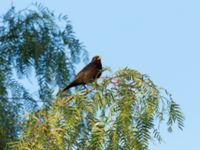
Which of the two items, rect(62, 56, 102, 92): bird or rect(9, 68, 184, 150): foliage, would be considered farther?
rect(62, 56, 102, 92): bird

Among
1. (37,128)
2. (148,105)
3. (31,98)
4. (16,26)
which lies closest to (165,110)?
(148,105)

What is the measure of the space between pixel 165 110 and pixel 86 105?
0.36m

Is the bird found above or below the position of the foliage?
above

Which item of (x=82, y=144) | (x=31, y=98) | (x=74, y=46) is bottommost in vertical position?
(x=82, y=144)

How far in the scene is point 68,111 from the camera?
3209 millimetres

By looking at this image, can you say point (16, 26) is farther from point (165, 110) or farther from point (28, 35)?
point (165, 110)

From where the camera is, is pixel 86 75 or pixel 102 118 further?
pixel 86 75

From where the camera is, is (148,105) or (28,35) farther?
(28,35)

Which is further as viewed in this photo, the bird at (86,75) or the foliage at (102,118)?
the bird at (86,75)

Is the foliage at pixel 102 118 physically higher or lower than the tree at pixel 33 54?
lower

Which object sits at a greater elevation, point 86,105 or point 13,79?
point 13,79

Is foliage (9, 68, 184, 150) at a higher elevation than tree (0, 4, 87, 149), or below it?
below

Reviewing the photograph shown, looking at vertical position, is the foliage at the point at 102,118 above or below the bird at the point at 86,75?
below

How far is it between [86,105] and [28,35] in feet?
8.04
